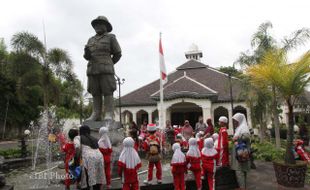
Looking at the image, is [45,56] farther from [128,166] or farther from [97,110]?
[128,166]

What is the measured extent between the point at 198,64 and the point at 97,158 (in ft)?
102

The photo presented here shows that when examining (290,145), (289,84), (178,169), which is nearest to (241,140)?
(290,145)

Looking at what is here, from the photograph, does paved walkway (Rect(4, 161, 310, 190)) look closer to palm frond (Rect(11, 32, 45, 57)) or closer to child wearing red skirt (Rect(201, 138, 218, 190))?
child wearing red skirt (Rect(201, 138, 218, 190))

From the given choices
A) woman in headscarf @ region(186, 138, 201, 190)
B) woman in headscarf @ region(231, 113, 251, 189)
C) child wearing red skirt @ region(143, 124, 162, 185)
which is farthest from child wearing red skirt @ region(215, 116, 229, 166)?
child wearing red skirt @ region(143, 124, 162, 185)

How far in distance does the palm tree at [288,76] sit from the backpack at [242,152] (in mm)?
1065

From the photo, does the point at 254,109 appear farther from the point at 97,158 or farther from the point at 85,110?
the point at 85,110

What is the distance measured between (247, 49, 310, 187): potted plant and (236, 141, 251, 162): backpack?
90 centimetres

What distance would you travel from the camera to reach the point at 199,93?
2548 cm

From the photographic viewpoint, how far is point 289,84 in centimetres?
613

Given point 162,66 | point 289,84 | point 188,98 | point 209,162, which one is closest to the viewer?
point 209,162

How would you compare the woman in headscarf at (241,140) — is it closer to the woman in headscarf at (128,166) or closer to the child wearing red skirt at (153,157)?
the child wearing red skirt at (153,157)

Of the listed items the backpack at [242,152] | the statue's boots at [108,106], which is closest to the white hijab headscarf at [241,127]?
the backpack at [242,152]

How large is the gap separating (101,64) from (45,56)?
13127 mm

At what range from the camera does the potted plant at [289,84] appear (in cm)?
589
